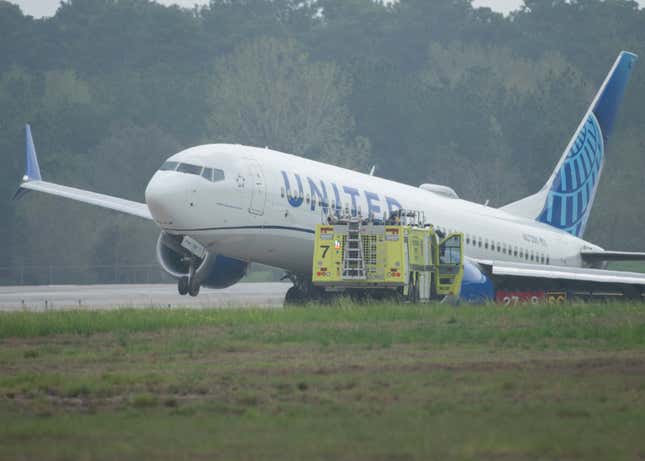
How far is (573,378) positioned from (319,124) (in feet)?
231

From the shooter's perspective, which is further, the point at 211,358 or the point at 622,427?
the point at 211,358

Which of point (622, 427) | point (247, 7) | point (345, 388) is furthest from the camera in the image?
point (247, 7)

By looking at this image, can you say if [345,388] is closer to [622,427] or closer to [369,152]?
[622,427]

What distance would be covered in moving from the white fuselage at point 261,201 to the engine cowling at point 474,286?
2.53 metres

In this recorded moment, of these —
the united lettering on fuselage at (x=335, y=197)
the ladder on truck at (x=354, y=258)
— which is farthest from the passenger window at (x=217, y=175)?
the ladder on truck at (x=354, y=258)

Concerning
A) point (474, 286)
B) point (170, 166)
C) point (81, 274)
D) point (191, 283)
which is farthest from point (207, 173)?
point (81, 274)

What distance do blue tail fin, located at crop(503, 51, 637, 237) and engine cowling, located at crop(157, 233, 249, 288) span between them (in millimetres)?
12200

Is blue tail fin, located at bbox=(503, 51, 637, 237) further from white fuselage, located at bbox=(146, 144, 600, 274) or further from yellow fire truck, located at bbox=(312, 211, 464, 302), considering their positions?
yellow fire truck, located at bbox=(312, 211, 464, 302)

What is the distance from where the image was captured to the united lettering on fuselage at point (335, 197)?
30656mm

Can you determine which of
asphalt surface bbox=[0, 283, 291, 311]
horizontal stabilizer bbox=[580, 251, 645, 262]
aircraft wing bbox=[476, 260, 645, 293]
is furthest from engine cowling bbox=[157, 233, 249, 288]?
horizontal stabilizer bbox=[580, 251, 645, 262]

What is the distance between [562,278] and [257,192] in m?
8.25

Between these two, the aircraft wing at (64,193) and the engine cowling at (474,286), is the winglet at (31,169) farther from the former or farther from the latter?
the engine cowling at (474,286)

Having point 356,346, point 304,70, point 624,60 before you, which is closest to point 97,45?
point 304,70

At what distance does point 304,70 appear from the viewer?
88.1m
